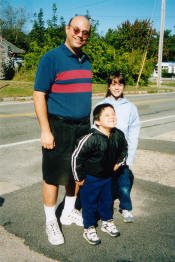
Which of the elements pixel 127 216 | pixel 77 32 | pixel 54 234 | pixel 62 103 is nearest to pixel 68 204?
pixel 54 234

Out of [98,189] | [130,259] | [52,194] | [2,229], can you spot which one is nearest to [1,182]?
[2,229]

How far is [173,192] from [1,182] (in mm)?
2493

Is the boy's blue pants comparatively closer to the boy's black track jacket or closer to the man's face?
the boy's black track jacket

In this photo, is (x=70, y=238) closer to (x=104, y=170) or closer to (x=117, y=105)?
(x=104, y=170)

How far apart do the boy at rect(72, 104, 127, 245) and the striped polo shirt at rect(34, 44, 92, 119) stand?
0.23 m

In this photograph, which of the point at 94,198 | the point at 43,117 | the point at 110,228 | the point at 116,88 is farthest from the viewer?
the point at 116,88

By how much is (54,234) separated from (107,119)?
121 centimetres

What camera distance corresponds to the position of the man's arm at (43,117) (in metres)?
2.50

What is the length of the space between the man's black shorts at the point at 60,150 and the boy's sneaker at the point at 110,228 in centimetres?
70

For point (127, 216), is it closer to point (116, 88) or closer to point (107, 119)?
point (107, 119)

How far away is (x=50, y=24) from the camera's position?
2858 centimetres

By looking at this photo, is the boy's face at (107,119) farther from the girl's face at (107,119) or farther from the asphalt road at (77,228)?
the asphalt road at (77,228)

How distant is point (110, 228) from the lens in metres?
2.92

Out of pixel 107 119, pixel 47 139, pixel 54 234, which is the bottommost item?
pixel 54 234
